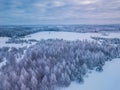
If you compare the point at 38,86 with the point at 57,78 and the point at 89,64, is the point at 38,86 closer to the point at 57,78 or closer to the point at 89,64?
the point at 57,78

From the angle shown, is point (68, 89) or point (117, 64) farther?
point (117, 64)

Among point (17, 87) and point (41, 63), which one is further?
point (41, 63)

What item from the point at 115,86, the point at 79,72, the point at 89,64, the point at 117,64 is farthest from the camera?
the point at 117,64

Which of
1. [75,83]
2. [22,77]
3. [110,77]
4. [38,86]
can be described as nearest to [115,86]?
[110,77]

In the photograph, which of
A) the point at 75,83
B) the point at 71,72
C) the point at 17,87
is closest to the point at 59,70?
the point at 71,72

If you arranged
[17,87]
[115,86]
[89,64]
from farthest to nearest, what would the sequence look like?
[89,64] → [115,86] → [17,87]

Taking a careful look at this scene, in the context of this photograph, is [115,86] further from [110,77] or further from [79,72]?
Answer: [79,72]
